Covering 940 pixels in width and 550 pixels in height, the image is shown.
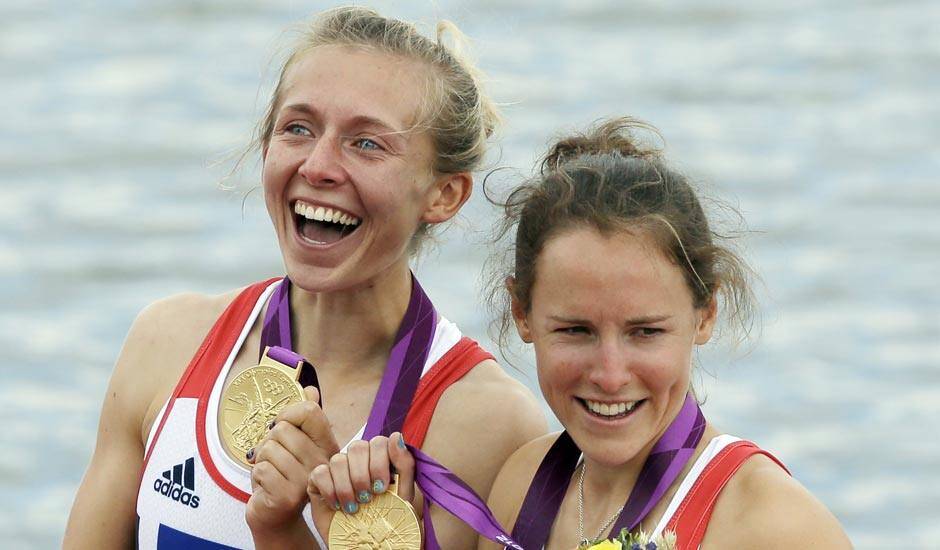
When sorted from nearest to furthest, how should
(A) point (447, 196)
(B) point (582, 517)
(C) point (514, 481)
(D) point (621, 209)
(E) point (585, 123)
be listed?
(D) point (621, 209)
(B) point (582, 517)
(C) point (514, 481)
(A) point (447, 196)
(E) point (585, 123)

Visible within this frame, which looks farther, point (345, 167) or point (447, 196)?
point (447, 196)

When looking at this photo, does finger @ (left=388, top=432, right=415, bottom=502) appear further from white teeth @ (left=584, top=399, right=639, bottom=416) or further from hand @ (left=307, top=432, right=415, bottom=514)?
white teeth @ (left=584, top=399, right=639, bottom=416)

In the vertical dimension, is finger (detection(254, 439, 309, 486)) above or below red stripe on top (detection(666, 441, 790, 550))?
above

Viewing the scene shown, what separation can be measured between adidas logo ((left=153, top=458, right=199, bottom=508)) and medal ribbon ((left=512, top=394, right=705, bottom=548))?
0.69 meters

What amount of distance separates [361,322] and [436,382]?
0.24 metres

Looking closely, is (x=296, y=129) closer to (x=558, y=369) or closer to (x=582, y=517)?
(x=558, y=369)

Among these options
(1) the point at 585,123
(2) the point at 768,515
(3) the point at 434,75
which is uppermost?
(1) the point at 585,123


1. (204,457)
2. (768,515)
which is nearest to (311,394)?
(204,457)

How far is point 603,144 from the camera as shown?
3.87 m

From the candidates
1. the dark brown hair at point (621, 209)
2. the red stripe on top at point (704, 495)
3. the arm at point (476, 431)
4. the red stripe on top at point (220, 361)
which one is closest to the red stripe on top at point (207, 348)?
the red stripe on top at point (220, 361)

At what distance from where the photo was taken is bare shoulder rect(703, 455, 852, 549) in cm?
335

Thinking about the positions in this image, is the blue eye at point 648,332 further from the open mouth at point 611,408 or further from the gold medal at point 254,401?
the gold medal at point 254,401

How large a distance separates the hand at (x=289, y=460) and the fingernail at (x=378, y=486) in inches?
5.5

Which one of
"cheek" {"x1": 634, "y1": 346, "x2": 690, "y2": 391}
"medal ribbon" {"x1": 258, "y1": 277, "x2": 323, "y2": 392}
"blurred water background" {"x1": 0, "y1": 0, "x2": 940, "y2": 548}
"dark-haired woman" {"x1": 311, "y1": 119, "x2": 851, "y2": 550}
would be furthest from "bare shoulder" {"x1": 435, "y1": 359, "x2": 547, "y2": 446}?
"blurred water background" {"x1": 0, "y1": 0, "x2": 940, "y2": 548}
